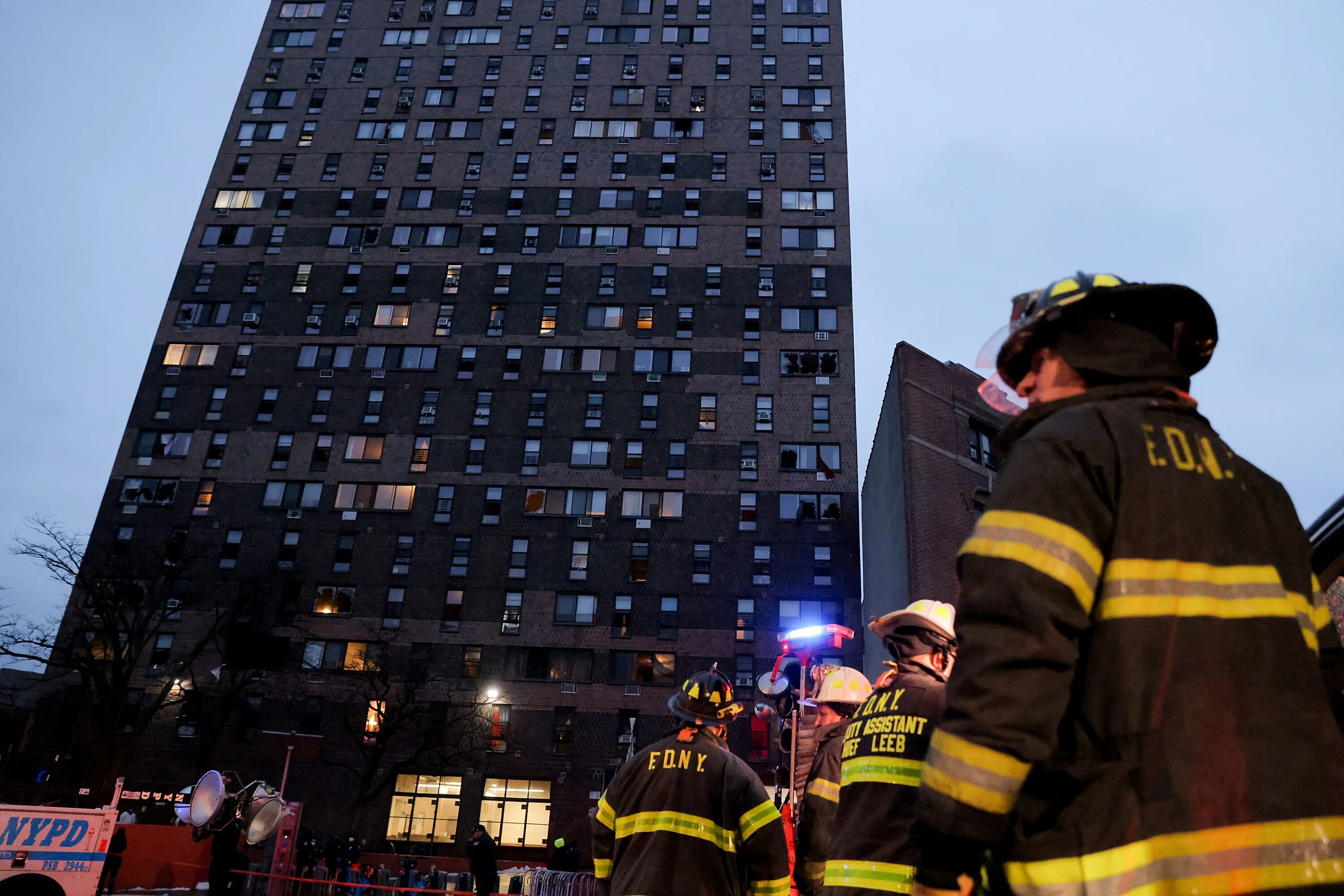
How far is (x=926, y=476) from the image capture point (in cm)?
3366

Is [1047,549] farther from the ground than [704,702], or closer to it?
closer to it

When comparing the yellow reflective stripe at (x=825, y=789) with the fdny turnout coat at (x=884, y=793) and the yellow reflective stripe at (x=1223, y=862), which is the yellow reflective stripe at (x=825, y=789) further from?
the yellow reflective stripe at (x=1223, y=862)

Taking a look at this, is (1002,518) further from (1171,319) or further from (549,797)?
(549,797)

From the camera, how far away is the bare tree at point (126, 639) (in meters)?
34.9

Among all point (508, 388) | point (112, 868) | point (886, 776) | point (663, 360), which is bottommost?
point (112, 868)

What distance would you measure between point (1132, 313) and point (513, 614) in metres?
43.9

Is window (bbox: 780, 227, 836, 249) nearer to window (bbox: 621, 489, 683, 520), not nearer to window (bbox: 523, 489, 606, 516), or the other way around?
window (bbox: 621, 489, 683, 520)

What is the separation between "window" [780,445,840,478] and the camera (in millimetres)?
46375

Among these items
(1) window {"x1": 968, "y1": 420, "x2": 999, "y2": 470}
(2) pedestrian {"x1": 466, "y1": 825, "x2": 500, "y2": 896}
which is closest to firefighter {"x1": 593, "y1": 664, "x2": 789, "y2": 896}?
(2) pedestrian {"x1": 466, "y1": 825, "x2": 500, "y2": 896}

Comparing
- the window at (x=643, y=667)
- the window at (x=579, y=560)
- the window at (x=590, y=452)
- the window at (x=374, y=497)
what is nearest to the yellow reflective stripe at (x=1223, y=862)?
the window at (x=643, y=667)

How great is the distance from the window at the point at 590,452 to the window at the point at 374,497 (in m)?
8.96

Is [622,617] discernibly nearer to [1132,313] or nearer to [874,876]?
[874,876]

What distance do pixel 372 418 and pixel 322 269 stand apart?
11.4m

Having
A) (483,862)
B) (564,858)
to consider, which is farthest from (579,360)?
(483,862)
